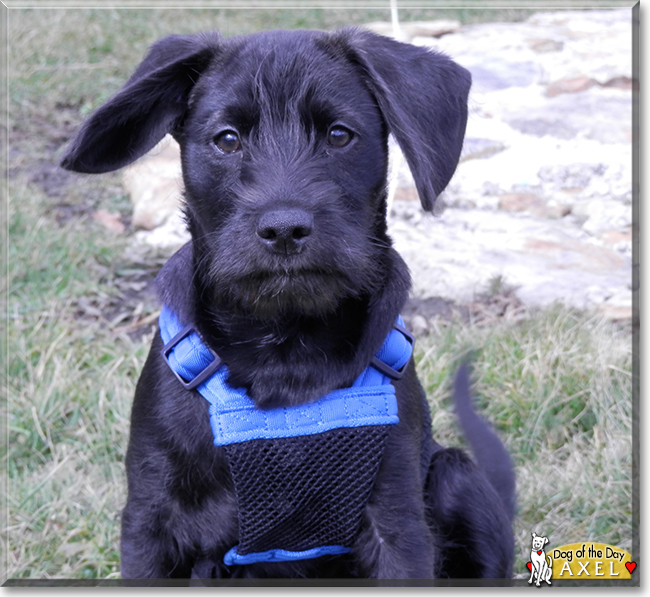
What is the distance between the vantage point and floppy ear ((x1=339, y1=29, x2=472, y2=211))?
2.10 meters

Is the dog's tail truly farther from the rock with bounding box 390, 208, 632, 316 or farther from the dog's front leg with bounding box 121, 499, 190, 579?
the rock with bounding box 390, 208, 632, 316

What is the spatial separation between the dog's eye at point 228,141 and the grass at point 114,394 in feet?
4.69

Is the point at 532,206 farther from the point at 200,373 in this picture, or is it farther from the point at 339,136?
Result: the point at 200,373

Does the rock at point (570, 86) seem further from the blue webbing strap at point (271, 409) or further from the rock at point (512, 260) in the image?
the blue webbing strap at point (271, 409)

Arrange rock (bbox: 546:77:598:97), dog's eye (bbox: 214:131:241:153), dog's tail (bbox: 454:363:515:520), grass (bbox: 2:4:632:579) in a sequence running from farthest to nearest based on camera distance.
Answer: rock (bbox: 546:77:598:97) → grass (bbox: 2:4:632:579) → dog's tail (bbox: 454:363:515:520) → dog's eye (bbox: 214:131:241:153)

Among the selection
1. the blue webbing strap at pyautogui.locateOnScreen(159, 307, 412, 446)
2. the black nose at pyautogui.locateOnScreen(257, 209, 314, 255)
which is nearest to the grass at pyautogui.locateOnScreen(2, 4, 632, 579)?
the blue webbing strap at pyautogui.locateOnScreen(159, 307, 412, 446)

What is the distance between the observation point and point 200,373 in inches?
89.7

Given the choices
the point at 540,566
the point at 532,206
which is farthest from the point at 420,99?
the point at 532,206

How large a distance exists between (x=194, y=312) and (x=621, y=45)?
6492mm

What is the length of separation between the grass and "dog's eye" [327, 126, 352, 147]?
1599 millimetres

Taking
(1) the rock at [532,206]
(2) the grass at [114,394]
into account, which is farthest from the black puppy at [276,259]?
(1) the rock at [532,206]

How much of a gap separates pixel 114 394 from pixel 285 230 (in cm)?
203

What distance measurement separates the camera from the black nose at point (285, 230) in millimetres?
1903

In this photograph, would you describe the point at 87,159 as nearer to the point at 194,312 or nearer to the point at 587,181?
the point at 194,312
